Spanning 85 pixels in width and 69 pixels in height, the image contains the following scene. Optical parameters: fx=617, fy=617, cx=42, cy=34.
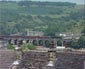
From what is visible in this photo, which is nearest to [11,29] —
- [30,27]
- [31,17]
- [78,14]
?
[30,27]

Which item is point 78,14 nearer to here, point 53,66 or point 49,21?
point 49,21

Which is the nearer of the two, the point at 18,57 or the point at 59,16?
the point at 18,57

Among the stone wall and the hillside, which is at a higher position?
the stone wall

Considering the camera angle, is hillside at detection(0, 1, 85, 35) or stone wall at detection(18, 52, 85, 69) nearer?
stone wall at detection(18, 52, 85, 69)

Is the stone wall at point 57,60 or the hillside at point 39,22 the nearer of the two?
the stone wall at point 57,60

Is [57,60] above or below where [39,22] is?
above

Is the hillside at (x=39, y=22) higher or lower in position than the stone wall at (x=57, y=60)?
lower

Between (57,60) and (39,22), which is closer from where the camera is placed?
(57,60)

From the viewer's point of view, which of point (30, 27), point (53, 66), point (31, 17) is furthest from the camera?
point (31, 17)
